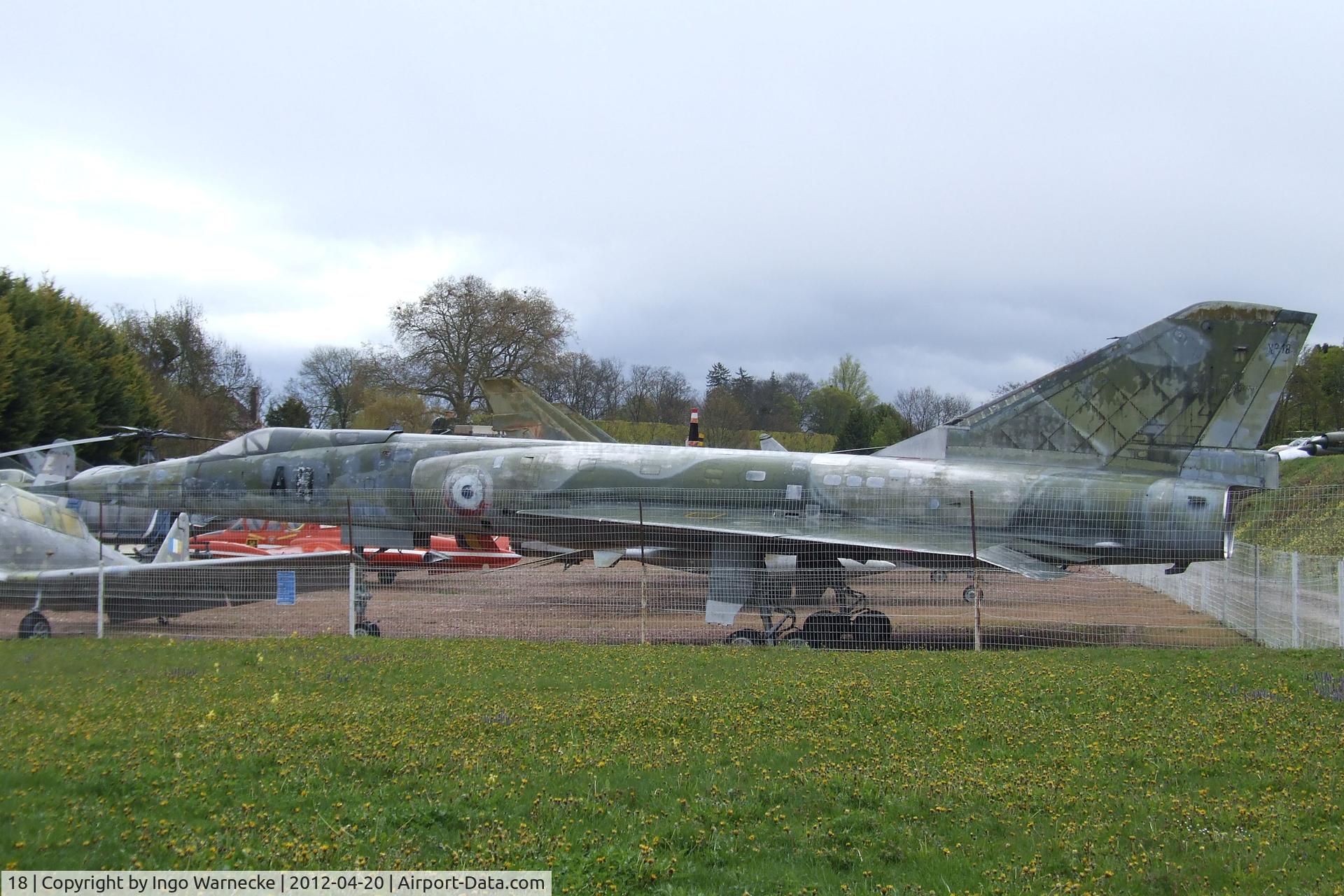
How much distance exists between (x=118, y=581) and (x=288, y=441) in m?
3.84

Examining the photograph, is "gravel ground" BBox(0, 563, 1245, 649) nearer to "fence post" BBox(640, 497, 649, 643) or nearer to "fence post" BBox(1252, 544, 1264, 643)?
"fence post" BBox(640, 497, 649, 643)

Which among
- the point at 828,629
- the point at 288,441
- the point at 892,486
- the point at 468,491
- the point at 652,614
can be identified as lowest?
the point at 828,629

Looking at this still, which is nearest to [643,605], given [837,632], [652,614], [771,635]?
[652,614]

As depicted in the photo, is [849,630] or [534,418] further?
[534,418]

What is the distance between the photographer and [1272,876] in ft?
14.4

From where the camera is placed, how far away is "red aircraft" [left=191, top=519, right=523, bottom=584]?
68.6ft

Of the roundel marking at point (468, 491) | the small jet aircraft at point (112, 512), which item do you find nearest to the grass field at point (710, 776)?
the roundel marking at point (468, 491)

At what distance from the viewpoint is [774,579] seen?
1394cm

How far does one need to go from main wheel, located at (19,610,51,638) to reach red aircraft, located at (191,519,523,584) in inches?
243

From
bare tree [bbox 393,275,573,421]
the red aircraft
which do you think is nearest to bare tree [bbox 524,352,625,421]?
bare tree [bbox 393,275,573,421]

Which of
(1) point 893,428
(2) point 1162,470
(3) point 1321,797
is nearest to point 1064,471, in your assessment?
(2) point 1162,470

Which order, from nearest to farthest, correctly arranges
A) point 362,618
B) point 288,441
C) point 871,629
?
point 871,629, point 362,618, point 288,441

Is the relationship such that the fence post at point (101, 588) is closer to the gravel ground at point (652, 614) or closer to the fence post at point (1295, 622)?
the gravel ground at point (652, 614)

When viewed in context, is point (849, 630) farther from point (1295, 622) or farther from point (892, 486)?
point (1295, 622)
